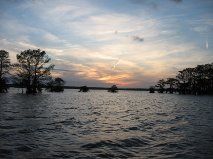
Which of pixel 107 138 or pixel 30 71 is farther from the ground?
pixel 30 71

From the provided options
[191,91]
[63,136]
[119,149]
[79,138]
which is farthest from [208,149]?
[191,91]

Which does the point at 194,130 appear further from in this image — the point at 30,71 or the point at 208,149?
the point at 30,71

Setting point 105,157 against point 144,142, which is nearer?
point 105,157

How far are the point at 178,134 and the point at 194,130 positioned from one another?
2.15m

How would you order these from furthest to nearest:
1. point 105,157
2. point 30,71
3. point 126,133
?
point 30,71 < point 126,133 < point 105,157

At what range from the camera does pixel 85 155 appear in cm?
1113

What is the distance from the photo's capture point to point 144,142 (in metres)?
14.3

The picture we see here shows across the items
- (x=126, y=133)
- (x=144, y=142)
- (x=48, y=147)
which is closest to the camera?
(x=48, y=147)

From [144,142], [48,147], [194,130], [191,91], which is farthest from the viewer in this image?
[191,91]

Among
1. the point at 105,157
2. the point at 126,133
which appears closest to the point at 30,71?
the point at 126,133

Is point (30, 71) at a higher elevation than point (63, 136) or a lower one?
higher

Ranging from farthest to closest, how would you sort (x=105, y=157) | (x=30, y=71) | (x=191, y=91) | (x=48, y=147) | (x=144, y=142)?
(x=191, y=91) → (x=30, y=71) → (x=144, y=142) → (x=48, y=147) → (x=105, y=157)

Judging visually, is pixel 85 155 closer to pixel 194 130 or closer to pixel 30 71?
pixel 194 130

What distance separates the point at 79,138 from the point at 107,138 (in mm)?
1586
